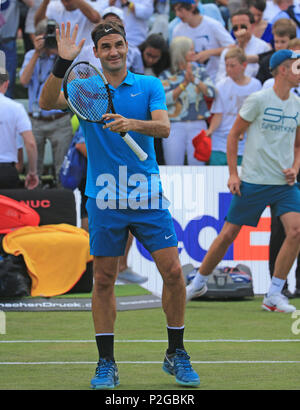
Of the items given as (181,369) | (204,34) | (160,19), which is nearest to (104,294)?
(181,369)

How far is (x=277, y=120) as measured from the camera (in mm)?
8453

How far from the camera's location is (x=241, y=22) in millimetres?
11578

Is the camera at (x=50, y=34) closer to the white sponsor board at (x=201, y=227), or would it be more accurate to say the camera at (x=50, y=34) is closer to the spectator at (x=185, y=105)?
the spectator at (x=185, y=105)

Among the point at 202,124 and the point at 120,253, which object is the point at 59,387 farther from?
the point at 202,124

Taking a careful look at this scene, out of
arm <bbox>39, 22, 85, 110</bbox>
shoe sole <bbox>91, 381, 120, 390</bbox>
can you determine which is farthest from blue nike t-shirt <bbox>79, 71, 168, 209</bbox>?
shoe sole <bbox>91, 381, 120, 390</bbox>

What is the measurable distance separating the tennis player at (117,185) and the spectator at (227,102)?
567cm

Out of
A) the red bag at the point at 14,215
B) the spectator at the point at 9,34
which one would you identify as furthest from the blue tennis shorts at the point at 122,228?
the spectator at the point at 9,34

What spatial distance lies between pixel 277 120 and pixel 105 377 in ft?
13.5

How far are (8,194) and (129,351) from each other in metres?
3.60

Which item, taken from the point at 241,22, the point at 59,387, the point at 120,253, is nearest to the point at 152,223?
the point at 120,253

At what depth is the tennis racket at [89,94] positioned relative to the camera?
5.14 metres

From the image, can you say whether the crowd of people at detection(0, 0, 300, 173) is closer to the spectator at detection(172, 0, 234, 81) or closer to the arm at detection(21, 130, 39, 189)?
the spectator at detection(172, 0, 234, 81)

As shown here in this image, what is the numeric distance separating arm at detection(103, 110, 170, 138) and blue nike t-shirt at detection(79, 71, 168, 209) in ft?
0.28

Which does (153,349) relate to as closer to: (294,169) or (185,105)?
(294,169)
